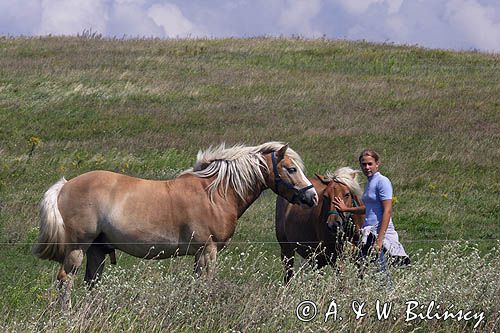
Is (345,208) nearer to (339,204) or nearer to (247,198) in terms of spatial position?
(339,204)

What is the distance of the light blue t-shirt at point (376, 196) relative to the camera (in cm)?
866

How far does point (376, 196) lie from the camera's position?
871cm

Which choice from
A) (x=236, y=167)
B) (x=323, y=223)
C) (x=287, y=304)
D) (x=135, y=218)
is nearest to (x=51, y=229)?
(x=135, y=218)

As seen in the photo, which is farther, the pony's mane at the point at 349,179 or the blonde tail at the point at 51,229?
the pony's mane at the point at 349,179

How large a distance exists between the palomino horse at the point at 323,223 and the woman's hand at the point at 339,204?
0.23ft

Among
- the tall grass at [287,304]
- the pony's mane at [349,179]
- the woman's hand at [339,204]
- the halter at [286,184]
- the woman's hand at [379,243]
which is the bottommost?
the tall grass at [287,304]

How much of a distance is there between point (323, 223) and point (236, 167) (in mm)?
1584

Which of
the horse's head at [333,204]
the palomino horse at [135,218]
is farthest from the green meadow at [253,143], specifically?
the horse's head at [333,204]

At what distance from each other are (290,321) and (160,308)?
A: 1.04 metres

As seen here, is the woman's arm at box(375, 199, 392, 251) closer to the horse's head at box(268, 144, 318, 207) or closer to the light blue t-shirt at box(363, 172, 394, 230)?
the light blue t-shirt at box(363, 172, 394, 230)

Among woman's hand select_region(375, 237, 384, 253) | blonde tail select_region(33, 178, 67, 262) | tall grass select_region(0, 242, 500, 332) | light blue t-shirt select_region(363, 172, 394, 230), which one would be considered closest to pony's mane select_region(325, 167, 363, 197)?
light blue t-shirt select_region(363, 172, 394, 230)

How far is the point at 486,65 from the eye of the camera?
33.8 meters

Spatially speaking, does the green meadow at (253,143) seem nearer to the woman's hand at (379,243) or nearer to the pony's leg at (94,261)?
the woman's hand at (379,243)

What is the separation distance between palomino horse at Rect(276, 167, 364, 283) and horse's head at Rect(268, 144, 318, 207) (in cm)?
48
